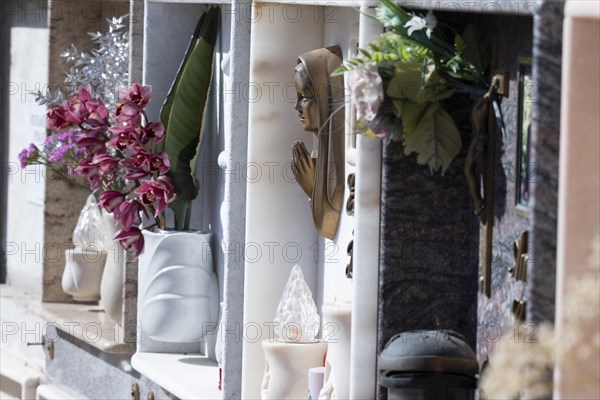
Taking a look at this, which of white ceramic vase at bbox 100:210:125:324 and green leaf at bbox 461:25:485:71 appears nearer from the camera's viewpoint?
green leaf at bbox 461:25:485:71

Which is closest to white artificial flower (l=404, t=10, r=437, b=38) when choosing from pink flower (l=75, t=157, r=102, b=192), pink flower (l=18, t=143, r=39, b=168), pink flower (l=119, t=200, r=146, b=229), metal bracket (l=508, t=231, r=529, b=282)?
metal bracket (l=508, t=231, r=529, b=282)

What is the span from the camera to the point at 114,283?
603cm

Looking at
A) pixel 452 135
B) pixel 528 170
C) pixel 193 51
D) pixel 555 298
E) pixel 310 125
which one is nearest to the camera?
pixel 555 298

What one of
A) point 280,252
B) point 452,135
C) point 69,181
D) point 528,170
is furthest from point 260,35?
point 69,181

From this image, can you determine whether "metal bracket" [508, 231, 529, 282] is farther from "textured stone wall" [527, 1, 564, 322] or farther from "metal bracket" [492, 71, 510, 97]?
"textured stone wall" [527, 1, 564, 322]

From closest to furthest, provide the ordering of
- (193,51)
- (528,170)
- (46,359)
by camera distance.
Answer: (528,170) → (193,51) → (46,359)

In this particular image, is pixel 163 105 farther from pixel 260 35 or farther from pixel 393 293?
pixel 393 293

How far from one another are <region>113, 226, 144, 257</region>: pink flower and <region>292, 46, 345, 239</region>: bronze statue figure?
3.47 ft

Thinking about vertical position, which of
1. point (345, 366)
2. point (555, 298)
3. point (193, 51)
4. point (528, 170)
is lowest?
point (345, 366)

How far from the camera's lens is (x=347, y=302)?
3984mm

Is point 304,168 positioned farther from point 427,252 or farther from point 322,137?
point 427,252

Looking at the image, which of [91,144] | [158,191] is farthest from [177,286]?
[91,144]

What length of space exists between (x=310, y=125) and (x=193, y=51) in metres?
1.03

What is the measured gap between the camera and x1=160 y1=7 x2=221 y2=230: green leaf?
514 cm
